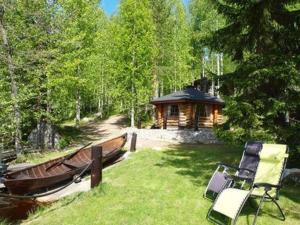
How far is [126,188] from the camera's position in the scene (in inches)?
368

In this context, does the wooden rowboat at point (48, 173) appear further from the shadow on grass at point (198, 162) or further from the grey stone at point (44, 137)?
the grey stone at point (44, 137)

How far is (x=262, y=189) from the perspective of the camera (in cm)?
703

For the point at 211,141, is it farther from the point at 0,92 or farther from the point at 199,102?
the point at 0,92

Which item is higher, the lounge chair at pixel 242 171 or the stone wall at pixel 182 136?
the lounge chair at pixel 242 171

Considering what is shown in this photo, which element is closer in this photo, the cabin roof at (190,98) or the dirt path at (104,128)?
the cabin roof at (190,98)

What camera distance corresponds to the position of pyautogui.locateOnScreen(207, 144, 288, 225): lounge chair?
6.27m

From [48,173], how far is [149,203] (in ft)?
19.6

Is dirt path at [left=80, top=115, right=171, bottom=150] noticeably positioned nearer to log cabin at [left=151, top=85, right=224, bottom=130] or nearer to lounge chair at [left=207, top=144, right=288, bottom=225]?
log cabin at [left=151, top=85, right=224, bottom=130]

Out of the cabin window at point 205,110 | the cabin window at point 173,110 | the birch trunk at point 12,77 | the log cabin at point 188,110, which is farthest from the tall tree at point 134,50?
the birch trunk at point 12,77

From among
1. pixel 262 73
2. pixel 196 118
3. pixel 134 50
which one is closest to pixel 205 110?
pixel 196 118

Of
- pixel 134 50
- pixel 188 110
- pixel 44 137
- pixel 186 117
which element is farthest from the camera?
pixel 134 50

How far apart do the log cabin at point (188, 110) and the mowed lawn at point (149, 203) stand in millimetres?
14846

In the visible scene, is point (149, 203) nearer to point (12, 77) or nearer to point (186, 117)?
point (12, 77)

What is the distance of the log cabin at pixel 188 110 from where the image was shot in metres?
26.7
